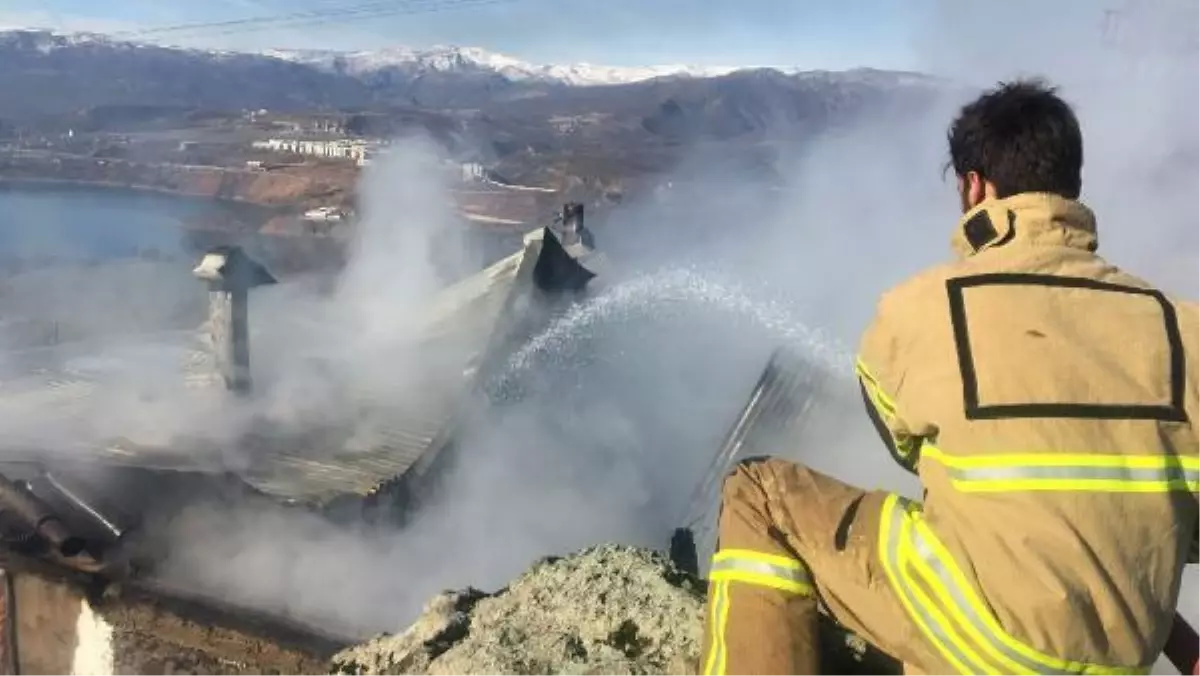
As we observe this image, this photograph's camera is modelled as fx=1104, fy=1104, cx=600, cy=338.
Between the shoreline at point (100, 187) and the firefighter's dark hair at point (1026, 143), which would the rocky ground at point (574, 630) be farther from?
the shoreline at point (100, 187)

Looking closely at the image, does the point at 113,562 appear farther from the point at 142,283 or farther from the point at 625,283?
the point at 142,283

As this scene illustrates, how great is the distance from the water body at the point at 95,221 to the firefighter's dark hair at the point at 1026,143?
37.7 metres

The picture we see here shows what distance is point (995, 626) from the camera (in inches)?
66.5

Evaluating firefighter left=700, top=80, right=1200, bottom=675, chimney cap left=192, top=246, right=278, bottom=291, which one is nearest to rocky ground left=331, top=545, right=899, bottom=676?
firefighter left=700, top=80, right=1200, bottom=675

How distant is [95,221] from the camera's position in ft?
168

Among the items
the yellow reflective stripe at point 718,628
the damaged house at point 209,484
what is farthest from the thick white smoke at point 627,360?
the yellow reflective stripe at point 718,628

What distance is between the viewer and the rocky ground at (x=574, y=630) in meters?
2.51

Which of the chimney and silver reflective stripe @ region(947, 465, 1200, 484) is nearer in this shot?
silver reflective stripe @ region(947, 465, 1200, 484)

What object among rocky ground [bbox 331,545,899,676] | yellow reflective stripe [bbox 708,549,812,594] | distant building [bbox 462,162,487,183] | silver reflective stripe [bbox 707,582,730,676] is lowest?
distant building [bbox 462,162,487,183]

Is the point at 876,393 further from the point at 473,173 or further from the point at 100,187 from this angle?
the point at 100,187

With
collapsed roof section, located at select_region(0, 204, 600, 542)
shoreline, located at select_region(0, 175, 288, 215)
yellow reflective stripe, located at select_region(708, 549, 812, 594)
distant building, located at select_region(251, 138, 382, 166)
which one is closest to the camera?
yellow reflective stripe, located at select_region(708, 549, 812, 594)

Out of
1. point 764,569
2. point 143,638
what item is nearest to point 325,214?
point 143,638

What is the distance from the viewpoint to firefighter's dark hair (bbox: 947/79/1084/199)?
189cm

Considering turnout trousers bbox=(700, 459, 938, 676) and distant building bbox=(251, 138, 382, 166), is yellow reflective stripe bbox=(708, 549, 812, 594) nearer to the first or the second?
turnout trousers bbox=(700, 459, 938, 676)
